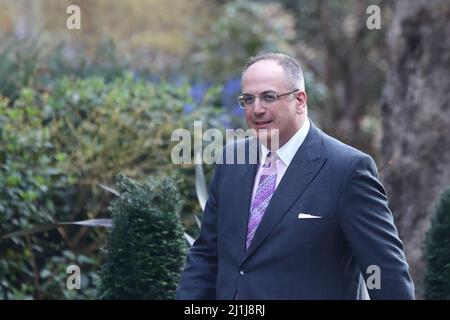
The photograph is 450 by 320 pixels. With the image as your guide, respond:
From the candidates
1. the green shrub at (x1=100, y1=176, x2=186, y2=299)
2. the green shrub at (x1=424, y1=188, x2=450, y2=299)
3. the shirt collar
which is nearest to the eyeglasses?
the shirt collar

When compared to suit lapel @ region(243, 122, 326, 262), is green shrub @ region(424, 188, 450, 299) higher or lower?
lower

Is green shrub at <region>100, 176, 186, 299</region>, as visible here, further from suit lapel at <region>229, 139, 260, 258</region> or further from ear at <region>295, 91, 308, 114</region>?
ear at <region>295, 91, 308, 114</region>

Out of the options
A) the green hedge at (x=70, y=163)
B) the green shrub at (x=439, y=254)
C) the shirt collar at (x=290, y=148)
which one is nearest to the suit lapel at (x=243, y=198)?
the shirt collar at (x=290, y=148)

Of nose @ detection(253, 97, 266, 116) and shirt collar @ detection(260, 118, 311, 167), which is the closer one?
nose @ detection(253, 97, 266, 116)

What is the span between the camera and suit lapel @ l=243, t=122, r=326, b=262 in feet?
13.5

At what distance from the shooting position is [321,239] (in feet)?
13.1

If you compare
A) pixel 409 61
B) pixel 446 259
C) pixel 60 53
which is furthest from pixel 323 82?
pixel 446 259

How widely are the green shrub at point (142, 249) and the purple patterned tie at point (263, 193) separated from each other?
113 centimetres

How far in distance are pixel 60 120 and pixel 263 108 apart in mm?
3649

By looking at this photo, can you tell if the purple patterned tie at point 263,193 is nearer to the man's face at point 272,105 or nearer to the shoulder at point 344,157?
the man's face at point 272,105

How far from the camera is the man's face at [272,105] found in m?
4.16

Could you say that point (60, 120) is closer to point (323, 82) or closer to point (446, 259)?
point (446, 259)

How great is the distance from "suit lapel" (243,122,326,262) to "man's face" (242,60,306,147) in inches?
4.7
